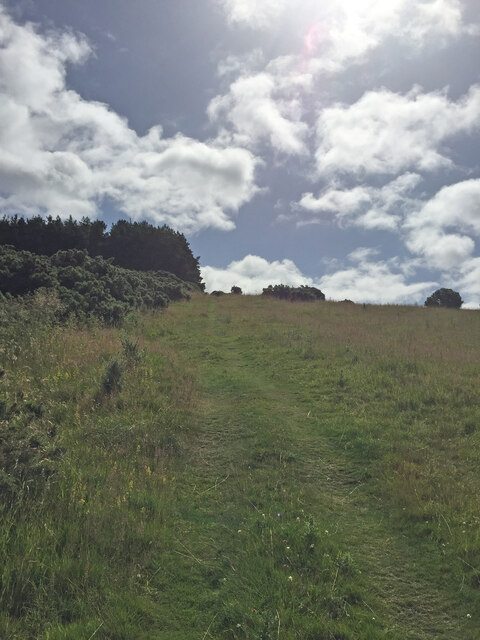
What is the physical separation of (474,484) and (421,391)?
4.71 metres

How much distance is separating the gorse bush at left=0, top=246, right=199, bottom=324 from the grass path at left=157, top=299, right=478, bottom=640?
31.8 ft

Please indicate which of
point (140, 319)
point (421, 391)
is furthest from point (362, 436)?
point (140, 319)

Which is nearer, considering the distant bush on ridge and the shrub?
the distant bush on ridge

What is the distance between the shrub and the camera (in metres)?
43.7

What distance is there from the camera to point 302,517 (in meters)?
5.64

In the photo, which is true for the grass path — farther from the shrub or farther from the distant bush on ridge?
the shrub

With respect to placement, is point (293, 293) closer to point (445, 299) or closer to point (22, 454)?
point (445, 299)

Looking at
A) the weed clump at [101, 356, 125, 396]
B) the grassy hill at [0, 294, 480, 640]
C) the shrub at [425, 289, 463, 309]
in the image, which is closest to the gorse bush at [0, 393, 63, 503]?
the grassy hill at [0, 294, 480, 640]

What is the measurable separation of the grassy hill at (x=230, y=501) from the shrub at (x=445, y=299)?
3521cm

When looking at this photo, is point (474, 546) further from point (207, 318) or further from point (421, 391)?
point (207, 318)

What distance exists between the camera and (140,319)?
20.3 meters

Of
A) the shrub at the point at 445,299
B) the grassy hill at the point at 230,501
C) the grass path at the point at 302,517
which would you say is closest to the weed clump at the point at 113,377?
the grassy hill at the point at 230,501

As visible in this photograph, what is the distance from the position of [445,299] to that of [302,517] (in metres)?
44.7

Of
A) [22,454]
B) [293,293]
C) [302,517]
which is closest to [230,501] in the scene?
[302,517]
